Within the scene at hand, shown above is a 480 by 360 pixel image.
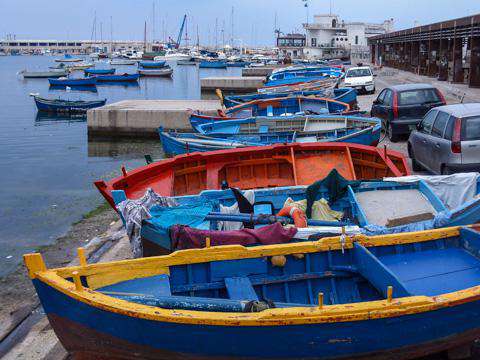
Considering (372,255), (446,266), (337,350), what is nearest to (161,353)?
(337,350)

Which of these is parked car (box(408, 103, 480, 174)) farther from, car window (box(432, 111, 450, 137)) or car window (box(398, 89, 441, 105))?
car window (box(398, 89, 441, 105))

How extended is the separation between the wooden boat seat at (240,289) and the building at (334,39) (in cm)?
9088

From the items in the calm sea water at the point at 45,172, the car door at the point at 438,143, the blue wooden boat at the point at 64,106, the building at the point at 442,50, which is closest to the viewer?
the car door at the point at 438,143

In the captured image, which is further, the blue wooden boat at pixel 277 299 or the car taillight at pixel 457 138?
the car taillight at pixel 457 138

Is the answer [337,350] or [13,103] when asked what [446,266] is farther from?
[13,103]

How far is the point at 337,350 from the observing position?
5438mm

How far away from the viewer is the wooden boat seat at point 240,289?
600 centimetres

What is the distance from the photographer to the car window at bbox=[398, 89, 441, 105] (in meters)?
17.4

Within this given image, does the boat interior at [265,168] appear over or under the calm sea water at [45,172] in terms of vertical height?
over

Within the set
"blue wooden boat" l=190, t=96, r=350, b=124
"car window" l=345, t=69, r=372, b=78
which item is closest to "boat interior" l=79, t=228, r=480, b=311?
"blue wooden boat" l=190, t=96, r=350, b=124

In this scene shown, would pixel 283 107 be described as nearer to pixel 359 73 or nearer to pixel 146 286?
pixel 359 73

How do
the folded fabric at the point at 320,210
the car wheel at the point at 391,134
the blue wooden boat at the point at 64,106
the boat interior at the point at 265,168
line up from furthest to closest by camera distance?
the blue wooden boat at the point at 64,106, the car wheel at the point at 391,134, the boat interior at the point at 265,168, the folded fabric at the point at 320,210

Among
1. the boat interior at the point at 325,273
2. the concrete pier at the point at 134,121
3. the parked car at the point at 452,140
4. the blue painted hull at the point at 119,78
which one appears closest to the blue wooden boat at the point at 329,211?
the boat interior at the point at 325,273

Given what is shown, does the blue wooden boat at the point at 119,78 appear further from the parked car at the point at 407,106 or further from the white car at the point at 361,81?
the parked car at the point at 407,106
